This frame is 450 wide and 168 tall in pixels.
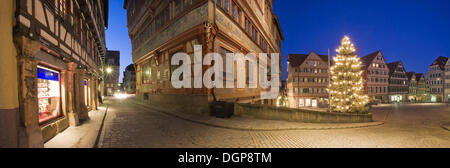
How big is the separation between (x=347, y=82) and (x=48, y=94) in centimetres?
1693

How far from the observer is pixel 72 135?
230 inches

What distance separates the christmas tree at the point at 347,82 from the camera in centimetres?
1220

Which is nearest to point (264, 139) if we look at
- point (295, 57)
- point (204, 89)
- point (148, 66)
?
point (204, 89)

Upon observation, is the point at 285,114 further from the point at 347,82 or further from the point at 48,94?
the point at 48,94

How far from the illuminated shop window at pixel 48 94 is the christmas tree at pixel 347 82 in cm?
1614

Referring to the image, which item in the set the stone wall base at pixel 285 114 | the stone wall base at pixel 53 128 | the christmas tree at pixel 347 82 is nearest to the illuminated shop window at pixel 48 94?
the stone wall base at pixel 53 128

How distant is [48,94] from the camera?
6062 mm

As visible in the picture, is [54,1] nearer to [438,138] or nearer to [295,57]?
[438,138]

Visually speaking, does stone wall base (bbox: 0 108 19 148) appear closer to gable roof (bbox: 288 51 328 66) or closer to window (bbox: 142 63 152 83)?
window (bbox: 142 63 152 83)

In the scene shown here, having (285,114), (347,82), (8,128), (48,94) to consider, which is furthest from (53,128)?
(347,82)

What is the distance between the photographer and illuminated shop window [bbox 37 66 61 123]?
18.2ft

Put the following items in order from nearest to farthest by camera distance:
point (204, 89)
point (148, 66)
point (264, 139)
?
1. point (264, 139)
2. point (204, 89)
3. point (148, 66)

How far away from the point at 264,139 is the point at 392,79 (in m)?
61.6

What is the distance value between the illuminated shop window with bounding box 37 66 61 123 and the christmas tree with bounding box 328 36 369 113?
16139 millimetres
